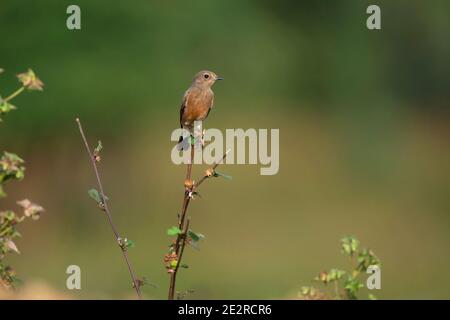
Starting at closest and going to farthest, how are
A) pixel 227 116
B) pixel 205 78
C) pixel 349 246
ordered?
1. pixel 349 246
2. pixel 205 78
3. pixel 227 116

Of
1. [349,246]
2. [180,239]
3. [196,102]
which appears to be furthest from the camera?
[196,102]

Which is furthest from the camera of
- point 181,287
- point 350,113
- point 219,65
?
point 350,113

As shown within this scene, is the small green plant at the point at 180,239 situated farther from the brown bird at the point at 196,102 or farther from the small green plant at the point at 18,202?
the brown bird at the point at 196,102

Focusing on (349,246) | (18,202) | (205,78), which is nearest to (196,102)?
(205,78)

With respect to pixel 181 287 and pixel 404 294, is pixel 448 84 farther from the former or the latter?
pixel 181 287

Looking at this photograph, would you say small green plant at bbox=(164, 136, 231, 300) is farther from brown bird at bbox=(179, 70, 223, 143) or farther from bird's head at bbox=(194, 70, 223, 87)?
bird's head at bbox=(194, 70, 223, 87)

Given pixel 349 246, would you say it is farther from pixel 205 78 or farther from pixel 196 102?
pixel 205 78

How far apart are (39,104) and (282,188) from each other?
3995 millimetres

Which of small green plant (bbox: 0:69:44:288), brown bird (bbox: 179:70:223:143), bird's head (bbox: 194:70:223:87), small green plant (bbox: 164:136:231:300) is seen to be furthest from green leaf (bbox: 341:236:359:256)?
bird's head (bbox: 194:70:223:87)

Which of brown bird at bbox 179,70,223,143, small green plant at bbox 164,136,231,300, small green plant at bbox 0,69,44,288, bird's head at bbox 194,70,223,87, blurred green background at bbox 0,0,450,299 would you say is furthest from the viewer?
blurred green background at bbox 0,0,450,299

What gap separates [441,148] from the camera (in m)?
16.8

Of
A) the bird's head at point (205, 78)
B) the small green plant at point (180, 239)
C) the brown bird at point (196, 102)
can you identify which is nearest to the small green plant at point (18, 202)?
the small green plant at point (180, 239)

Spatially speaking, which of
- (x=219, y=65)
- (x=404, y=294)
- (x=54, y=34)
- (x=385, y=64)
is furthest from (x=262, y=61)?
(x=404, y=294)

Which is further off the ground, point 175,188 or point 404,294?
point 175,188
